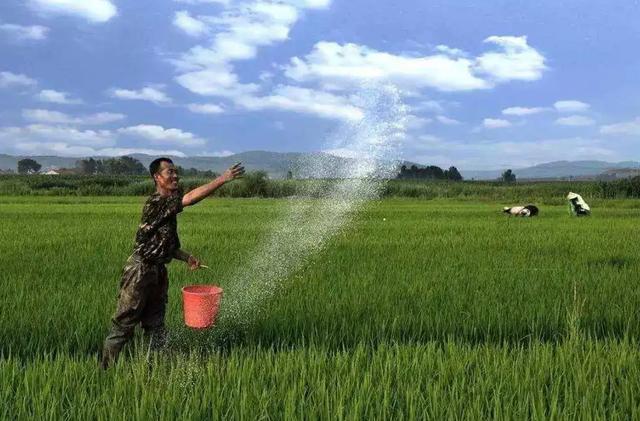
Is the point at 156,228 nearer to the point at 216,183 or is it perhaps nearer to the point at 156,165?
the point at 156,165

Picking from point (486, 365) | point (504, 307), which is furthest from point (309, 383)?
point (504, 307)

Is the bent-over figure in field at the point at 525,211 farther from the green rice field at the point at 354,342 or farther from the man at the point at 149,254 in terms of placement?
the man at the point at 149,254

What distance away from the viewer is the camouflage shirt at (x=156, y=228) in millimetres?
3172

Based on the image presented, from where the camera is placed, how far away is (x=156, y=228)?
320cm

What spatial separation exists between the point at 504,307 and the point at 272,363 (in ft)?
7.00

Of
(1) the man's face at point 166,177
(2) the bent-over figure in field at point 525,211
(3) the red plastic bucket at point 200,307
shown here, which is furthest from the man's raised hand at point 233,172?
(2) the bent-over figure in field at point 525,211

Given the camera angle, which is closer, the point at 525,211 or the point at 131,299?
the point at 131,299

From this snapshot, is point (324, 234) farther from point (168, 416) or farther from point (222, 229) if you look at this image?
point (168, 416)

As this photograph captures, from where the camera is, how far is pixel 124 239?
9422 mm

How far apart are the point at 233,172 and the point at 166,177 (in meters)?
0.42

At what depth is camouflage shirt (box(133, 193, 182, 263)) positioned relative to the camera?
10.4ft

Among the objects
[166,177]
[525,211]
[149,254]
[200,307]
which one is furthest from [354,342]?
[525,211]

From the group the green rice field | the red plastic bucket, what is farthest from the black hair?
the green rice field

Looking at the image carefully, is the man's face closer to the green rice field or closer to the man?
the man
